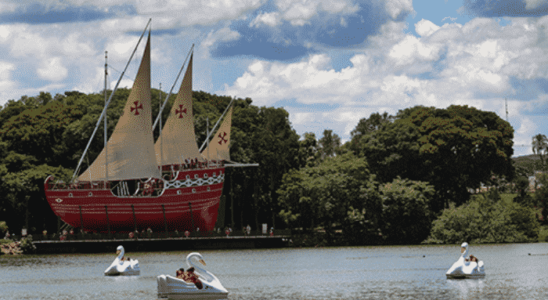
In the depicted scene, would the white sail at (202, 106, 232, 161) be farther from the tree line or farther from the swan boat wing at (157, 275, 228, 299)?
the swan boat wing at (157, 275, 228, 299)

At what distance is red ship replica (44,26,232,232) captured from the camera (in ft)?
241

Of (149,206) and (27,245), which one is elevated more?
(149,206)

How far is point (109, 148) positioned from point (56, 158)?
15104 millimetres

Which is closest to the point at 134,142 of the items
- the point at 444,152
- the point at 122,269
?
the point at 122,269

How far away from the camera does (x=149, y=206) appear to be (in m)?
77.4

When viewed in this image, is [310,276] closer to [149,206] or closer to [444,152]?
[149,206]

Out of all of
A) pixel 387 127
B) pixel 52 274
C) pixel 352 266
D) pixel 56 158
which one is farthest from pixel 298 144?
pixel 52 274

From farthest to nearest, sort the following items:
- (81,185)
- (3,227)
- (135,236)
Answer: (81,185) → (3,227) → (135,236)

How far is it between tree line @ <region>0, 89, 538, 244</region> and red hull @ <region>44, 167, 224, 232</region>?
4.81m

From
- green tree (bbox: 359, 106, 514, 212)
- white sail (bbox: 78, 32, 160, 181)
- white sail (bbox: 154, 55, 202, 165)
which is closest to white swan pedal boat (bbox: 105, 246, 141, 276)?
white sail (bbox: 78, 32, 160, 181)

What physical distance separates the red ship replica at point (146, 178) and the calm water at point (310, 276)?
1092 centimetres

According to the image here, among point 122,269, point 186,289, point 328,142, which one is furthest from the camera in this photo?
point 328,142

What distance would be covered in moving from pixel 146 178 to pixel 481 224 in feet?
105

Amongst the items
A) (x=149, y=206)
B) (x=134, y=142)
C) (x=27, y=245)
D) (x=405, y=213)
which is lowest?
(x=27, y=245)
